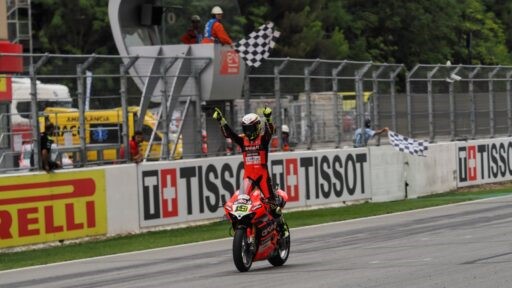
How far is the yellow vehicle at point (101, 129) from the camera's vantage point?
786 inches

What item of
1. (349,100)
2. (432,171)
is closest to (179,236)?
(349,100)

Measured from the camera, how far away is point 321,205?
25.0 m

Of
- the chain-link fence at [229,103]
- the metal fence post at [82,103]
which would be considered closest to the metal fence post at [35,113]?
the chain-link fence at [229,103]

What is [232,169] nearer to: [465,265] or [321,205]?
[321,205]

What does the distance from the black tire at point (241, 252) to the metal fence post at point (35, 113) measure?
6.79m

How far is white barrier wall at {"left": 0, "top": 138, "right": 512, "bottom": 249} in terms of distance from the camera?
61.2ft

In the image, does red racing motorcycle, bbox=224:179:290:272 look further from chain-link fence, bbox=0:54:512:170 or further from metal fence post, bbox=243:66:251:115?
metal fence post, bbox=243:66:251:115

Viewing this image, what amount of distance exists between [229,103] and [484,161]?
33.5ft

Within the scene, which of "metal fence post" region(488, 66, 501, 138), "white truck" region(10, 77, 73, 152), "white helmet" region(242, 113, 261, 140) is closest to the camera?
"white helmet" region(242, 113, 261, 140)

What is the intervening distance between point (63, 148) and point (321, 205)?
7.02 metres

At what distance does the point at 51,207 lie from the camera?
62.0 ft

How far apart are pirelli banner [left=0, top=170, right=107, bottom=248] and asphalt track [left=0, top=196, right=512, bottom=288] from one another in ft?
7.30

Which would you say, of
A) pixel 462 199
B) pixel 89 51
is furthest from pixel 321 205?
pixel 89 51

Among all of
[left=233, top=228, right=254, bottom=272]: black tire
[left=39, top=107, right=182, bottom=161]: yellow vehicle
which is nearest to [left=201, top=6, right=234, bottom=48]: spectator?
[left=39, top=107, right=182, bottom=161]: yellow vehicle
